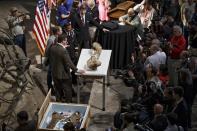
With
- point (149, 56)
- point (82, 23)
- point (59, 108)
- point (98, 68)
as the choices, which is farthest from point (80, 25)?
point (59, 108)

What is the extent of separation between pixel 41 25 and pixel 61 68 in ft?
7.65

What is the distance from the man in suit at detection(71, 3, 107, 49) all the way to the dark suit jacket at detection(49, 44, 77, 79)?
2.12 m

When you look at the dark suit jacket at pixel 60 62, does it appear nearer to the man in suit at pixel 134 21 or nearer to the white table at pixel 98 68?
the white table at pixel 98 68

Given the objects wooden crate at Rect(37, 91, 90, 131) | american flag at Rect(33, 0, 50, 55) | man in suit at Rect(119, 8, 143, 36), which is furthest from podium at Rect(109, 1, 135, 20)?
wooden crate at Rect(37, 91, 90, 131)

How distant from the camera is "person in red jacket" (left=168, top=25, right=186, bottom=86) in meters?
11.6

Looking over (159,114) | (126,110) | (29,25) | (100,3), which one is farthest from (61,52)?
(29,25)

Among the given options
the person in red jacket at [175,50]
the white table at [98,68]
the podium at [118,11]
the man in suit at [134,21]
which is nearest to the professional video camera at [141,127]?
the white table at [98,68]

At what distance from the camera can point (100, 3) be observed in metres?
15.2

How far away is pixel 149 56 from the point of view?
1121cm

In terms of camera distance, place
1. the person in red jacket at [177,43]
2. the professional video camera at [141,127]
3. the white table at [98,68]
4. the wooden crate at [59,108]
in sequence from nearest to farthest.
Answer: the professional video camera at [141,127] < the wooden crate at [59,108] < the white table at [98,68] < the person in red jacket at [177,43]

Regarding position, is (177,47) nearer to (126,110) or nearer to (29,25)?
(126,110)

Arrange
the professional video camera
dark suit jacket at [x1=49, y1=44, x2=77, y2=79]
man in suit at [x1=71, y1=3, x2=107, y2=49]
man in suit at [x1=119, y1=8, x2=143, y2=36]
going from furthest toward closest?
1. man in suit at [x1=119, y1=8, x2=143, y2=36]
2. man in suit at [x1=71, y1=3, x2=107, y2=49]
3. dark suit jacket at [x1=49, y1=44, x2=77, y2=79]
4. the professional video camera

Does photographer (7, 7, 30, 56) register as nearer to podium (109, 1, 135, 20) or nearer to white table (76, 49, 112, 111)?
white table (76, 49, 112, 111)

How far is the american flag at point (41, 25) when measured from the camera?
42.0 ft
